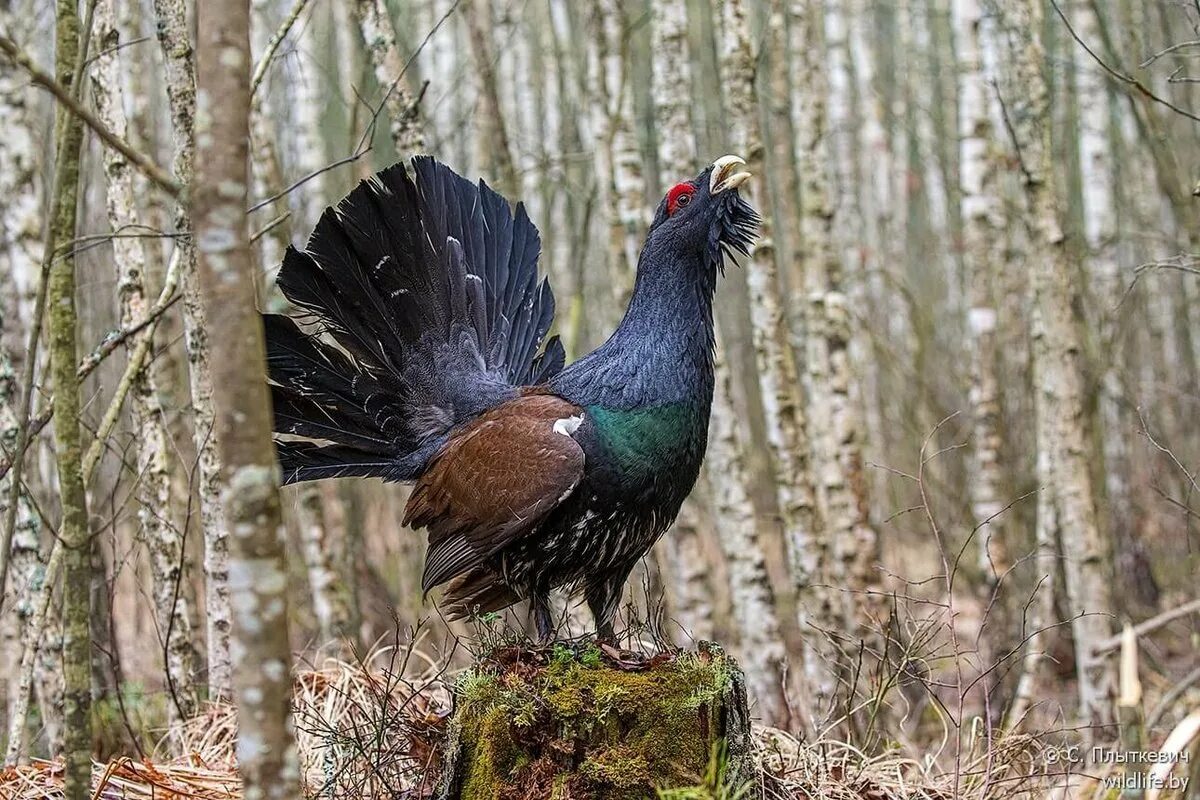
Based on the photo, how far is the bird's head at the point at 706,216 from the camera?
15.0 feet

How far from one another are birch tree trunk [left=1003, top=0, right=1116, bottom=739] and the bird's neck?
2.45 metres

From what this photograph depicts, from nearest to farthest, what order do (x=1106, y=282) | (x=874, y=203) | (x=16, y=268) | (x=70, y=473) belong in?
(x=70, y=473) → (x=16, y=268) → (x=1106, y=282) → (x=874, y=203)

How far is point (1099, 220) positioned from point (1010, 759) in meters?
6.57

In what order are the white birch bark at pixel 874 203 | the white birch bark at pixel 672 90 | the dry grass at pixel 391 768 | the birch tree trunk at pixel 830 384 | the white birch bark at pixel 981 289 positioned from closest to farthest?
the dry grass at pixel 391 768, the white birch bark at pixel 672 90, the birch tree trunk at pixel 830 384, the white birch bark at pixel 981 289, the white birch bark at pixel 874 203

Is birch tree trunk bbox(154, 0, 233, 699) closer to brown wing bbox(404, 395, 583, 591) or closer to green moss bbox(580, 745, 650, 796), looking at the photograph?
brown wing bbox(404, 395, 583, 591)

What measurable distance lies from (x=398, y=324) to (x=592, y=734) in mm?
2257

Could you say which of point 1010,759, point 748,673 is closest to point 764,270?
point 748,673

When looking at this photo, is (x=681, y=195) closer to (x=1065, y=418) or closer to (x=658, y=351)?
(x=658, y=351)

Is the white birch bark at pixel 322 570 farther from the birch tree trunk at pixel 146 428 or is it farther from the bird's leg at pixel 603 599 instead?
the bird's leg at pixel 603 599

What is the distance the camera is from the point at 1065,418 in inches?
247

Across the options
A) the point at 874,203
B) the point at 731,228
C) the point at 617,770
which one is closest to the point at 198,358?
the point at 731,228

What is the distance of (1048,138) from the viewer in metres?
6.71

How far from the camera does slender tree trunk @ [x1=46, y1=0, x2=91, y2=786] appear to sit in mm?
3137

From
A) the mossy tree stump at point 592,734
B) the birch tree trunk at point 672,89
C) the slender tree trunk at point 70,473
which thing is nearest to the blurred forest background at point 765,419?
the birch tree trunk at point 672,89
